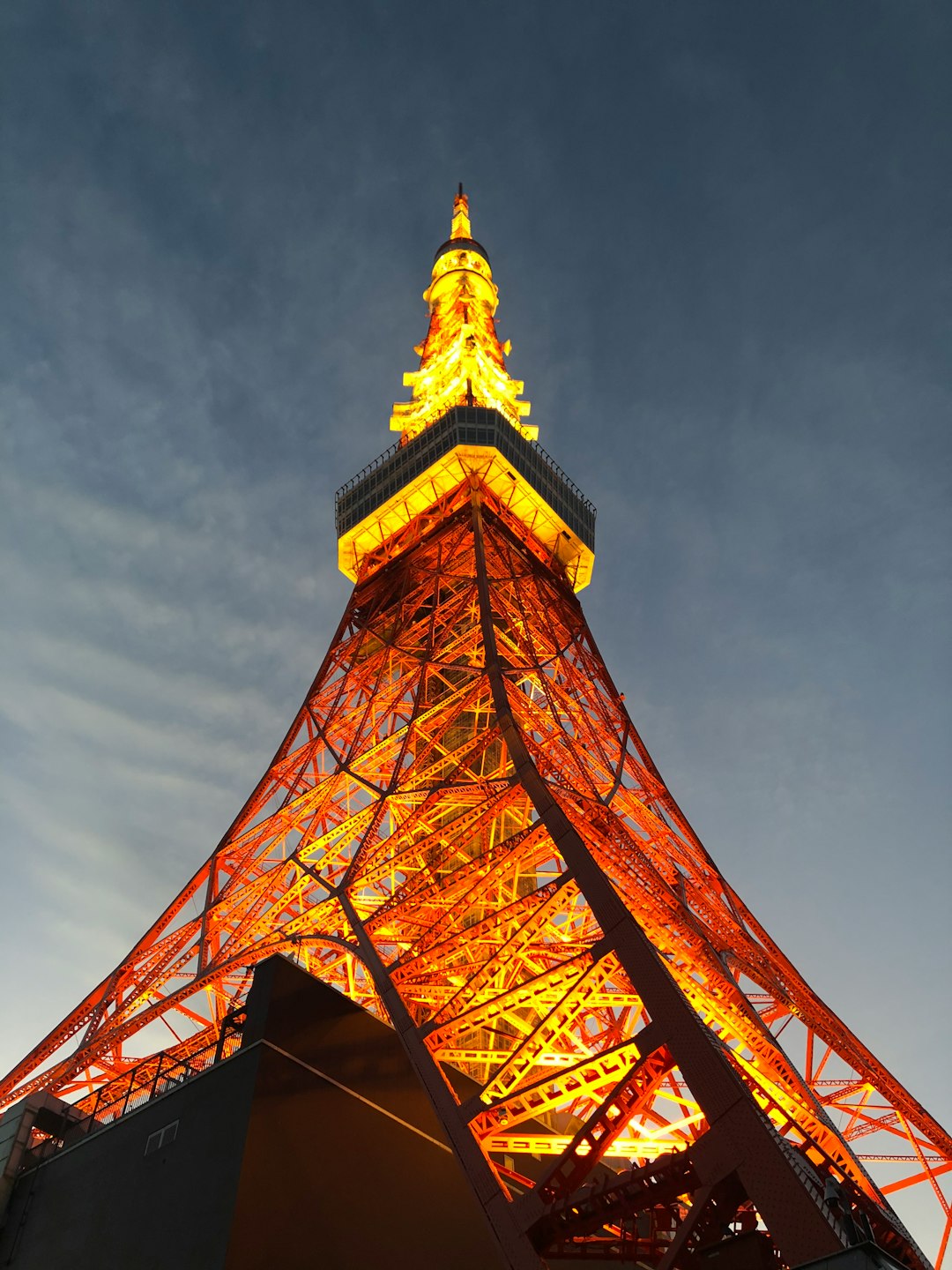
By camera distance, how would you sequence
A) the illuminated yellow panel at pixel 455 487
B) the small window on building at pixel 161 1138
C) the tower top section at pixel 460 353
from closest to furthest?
the small window on building at pixel 161 1138 → the illuminated yellow panel at pixel 455 487 → the tower top section at pixel 460 353

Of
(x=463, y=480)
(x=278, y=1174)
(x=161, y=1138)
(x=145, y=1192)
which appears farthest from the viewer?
(x=463, y=480)

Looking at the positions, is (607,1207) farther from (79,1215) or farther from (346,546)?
(346,546)

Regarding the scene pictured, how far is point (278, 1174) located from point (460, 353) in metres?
28.9

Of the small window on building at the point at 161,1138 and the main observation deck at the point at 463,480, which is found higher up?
the main observation deck at the point at 463,480

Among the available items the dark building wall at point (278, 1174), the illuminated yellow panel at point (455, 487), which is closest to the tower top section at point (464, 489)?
the illuminated yellow panel at point (455, 487)

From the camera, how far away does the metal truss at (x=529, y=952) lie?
8.15 m

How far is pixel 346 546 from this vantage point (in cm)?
3009

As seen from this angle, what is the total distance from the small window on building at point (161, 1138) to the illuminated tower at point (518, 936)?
3.61ft

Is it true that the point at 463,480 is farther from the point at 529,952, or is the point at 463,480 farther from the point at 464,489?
the point at 529,952

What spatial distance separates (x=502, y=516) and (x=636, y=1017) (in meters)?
15.3

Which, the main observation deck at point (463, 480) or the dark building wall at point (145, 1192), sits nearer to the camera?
the dark building wall at point (145, 1192)

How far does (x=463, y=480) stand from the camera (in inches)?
1128

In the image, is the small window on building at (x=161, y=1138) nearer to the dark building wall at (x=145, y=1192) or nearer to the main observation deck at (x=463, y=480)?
the dark building wall at (x=145, y=1192)

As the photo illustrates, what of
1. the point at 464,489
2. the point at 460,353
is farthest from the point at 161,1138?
the point at 460,353
